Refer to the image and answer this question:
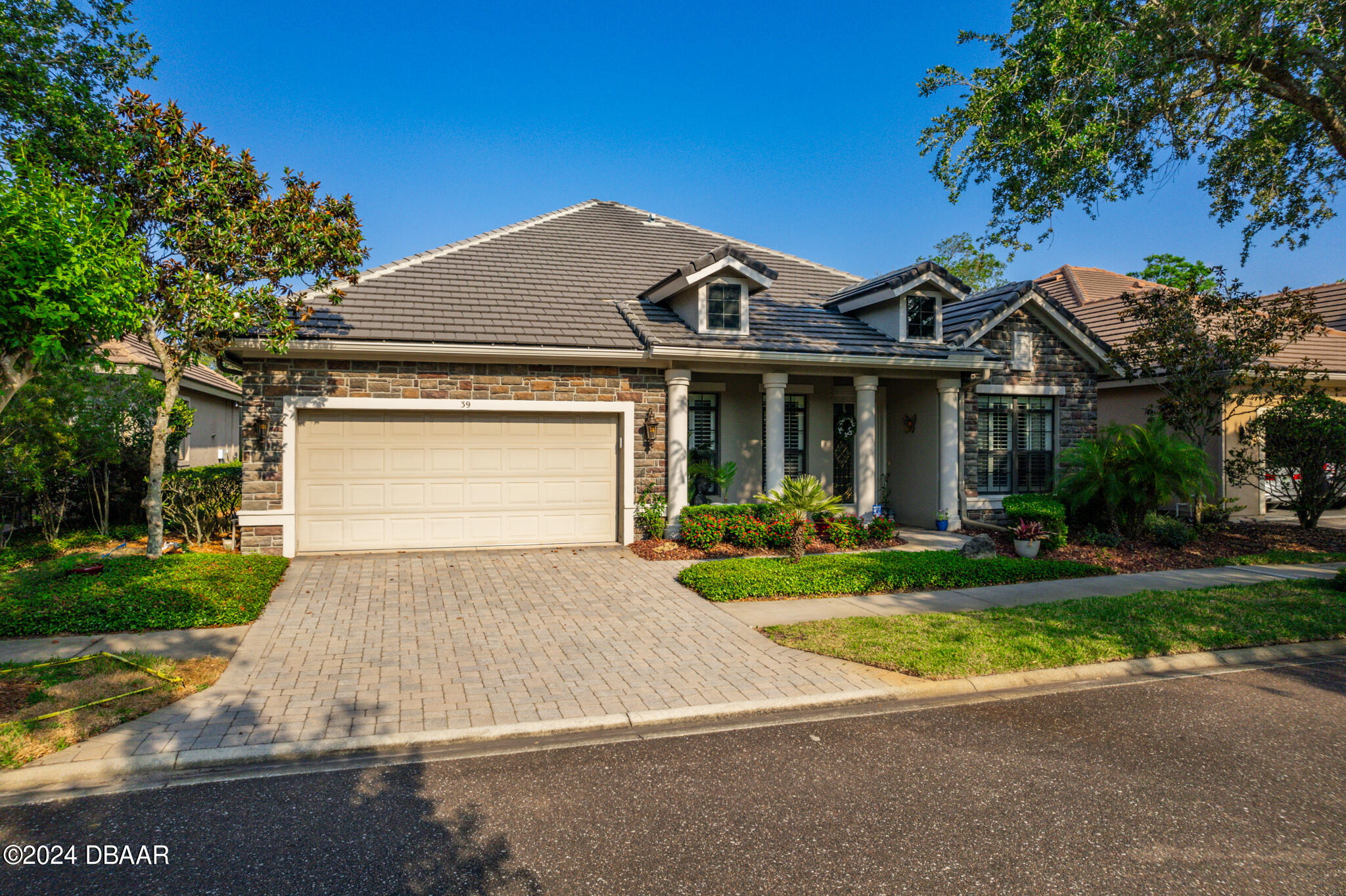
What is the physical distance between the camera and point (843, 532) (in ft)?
42.0

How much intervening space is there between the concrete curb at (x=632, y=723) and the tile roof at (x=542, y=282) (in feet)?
25.6

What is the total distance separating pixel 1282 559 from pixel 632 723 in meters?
12.2

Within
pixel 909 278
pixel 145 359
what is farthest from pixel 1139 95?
pixel 145 359

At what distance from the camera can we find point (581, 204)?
18.7 meters

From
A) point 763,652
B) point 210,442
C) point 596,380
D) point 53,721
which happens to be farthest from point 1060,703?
point 210,442

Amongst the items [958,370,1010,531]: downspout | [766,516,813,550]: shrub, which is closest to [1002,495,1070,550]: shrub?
[958,370,1010,531]: downspout

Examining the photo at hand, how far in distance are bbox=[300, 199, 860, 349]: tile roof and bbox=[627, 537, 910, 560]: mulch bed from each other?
134 inches

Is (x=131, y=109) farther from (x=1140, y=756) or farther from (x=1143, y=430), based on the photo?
(x=1143, y=430)

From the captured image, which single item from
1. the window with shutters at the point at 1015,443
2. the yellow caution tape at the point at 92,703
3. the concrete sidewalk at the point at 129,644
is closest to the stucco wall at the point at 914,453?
the window with shutters at the point at 1015,443

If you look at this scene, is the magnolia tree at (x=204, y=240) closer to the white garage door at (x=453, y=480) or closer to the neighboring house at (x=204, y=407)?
the white garage door at (x=453, y=480)

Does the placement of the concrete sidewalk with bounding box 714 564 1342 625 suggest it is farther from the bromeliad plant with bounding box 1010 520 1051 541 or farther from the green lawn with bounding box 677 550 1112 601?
the bromeliad plant with bounding box 1010 520 1051 541

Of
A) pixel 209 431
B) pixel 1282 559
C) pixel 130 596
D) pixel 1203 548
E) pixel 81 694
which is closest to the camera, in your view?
pixel 81 694

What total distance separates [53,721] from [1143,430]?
588 inches

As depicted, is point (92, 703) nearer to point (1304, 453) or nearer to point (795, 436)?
point (795, 436)
